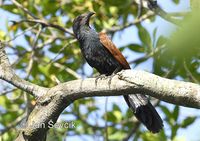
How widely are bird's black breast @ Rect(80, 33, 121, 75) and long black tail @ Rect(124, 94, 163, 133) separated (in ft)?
1.83

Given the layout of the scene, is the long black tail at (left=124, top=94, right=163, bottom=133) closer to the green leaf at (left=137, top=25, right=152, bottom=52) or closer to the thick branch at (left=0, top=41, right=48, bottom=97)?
the thick branch at (left=0, top=41, right=48, bottom=97)

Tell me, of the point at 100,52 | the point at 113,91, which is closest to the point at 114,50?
the point at 100,52

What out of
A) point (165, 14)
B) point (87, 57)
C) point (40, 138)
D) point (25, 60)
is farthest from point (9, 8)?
point (40, 138)

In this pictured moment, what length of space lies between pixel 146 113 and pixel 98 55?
3.36 feet

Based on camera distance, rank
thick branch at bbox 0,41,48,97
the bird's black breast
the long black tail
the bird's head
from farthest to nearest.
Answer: the bird's head < the bird's black breast < the long black tail < thick branch at bbox 0,41,48,97

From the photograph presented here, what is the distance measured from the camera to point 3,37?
16.9 feet

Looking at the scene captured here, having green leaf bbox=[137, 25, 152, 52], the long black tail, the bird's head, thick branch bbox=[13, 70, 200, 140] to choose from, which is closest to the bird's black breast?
the bird's head

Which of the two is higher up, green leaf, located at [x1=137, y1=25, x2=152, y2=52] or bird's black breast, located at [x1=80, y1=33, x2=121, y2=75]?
bird's black breast, located at [x1=80, y1=33, x2=121, y2=75]

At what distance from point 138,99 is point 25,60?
107 inches

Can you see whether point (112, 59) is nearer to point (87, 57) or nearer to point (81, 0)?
point (87, 57)

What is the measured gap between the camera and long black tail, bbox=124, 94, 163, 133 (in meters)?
2.86

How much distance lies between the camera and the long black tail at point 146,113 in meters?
2.86

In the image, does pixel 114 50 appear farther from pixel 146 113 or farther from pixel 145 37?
pixel 145 37

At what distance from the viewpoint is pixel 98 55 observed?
385cm
